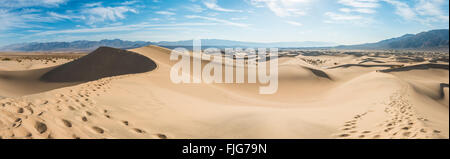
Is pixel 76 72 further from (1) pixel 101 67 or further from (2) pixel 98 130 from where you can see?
(2) pixel 98 130

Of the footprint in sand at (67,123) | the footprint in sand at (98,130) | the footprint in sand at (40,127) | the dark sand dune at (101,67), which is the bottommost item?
the footprint in sand at (98,130)

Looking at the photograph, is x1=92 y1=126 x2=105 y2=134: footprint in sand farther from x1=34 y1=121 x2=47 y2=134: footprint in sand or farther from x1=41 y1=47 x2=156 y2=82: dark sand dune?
x1=41 y1=47 x2=156 y2=82: dark sand dune

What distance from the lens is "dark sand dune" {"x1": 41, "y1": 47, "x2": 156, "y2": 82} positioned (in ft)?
52.0

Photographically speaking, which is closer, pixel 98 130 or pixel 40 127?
pixel 40 127

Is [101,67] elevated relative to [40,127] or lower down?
elevated

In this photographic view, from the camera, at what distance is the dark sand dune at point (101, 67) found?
624 inches

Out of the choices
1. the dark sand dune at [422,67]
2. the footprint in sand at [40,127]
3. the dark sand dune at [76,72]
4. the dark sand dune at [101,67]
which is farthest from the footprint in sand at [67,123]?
the dark sand dune at [422,67]

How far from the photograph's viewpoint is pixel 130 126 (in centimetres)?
434

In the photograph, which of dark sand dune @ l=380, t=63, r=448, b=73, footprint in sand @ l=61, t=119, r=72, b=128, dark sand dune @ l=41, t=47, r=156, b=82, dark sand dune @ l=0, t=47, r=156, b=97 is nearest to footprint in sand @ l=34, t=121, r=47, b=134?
footprint in sand @ l=61, t=119, r=72, b=128

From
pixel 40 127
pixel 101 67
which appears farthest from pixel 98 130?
pixel 101 67

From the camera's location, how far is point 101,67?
17047mm

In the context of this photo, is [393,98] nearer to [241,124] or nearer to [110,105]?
[241,124]

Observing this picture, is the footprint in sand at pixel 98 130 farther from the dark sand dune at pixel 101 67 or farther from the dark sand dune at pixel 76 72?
the dark sand dune at pixel 76 72
